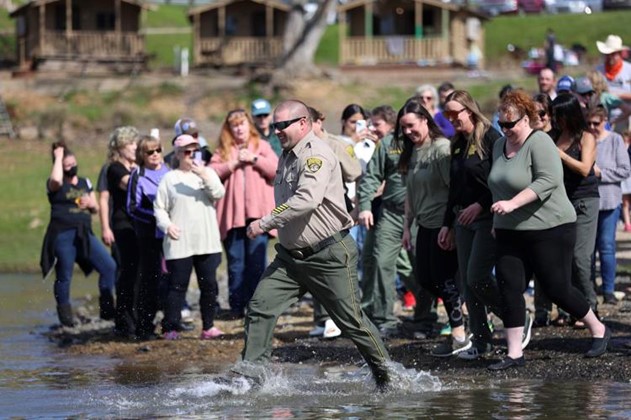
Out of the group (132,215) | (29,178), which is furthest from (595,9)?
(132,215)

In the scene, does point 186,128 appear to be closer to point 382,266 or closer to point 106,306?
point 106,306

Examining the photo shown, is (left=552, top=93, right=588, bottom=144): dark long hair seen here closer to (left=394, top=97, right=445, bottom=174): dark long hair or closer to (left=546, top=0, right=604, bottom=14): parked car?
(left=394, top=97, right=445, bottom=174): dark long hair

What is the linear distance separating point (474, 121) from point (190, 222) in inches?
118

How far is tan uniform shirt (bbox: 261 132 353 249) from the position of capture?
843cm

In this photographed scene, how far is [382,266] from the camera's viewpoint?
1120cm

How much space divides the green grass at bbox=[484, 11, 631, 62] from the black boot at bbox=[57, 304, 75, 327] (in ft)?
143

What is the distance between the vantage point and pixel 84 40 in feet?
180

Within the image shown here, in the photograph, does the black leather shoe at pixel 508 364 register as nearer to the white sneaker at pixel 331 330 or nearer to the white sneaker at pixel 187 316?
the white sneaker at pixel 331 330

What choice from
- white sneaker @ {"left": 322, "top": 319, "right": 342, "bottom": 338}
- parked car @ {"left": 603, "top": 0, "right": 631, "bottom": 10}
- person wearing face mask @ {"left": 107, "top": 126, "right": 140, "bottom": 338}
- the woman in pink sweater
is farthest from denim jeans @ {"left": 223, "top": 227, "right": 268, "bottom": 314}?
parked car @ {"left": 603, "top": 0, "right": 631, "bottom": 10}

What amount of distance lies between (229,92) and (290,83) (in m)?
2.02

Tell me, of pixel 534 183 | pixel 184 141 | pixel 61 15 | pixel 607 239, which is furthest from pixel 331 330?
pixel 61 15

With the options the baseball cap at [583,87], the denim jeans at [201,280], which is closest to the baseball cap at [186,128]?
the denim jeans at [201,280]

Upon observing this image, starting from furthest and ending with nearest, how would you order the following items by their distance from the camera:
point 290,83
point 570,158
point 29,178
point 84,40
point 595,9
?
point 595,9
point 84,40
point 290,83
point 29,178
point 570,158

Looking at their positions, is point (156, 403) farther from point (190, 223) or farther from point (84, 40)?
point (84, 40)
